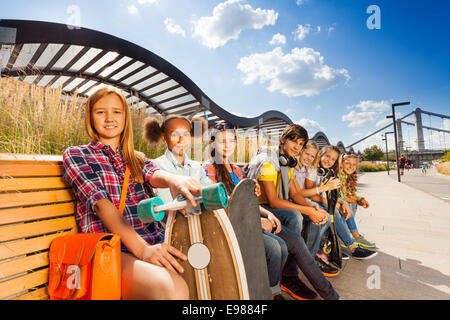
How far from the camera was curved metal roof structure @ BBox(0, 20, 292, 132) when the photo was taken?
16.9 feet

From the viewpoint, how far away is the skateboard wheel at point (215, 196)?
31.9 inches

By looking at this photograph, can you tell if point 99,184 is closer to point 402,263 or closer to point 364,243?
point 402,263

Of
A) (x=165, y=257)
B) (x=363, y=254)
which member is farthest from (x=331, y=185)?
(x=165, y=257)

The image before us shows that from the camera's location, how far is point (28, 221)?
1.07 m

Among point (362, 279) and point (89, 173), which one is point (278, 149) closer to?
point (362, 279)

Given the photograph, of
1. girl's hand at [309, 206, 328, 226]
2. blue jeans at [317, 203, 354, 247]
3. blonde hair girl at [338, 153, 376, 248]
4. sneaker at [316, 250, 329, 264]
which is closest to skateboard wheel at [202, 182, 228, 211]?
girl's hand at [309, 206, 328, 226]

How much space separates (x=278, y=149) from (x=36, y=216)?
2154mm

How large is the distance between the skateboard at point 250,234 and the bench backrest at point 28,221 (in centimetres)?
84

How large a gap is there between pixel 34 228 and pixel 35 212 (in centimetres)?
7

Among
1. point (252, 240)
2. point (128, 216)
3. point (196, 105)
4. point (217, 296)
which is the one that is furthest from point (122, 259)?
point (196, 105)

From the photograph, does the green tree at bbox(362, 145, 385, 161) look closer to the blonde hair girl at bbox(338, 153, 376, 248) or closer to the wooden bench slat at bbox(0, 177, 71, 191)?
the blonde hair girl at bbox(338, 153, 376, 248)

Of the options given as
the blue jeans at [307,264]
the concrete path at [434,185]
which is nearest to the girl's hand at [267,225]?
the blue jeans at [307,264]

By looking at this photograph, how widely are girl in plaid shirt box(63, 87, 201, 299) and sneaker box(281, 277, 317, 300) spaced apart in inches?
53.5
